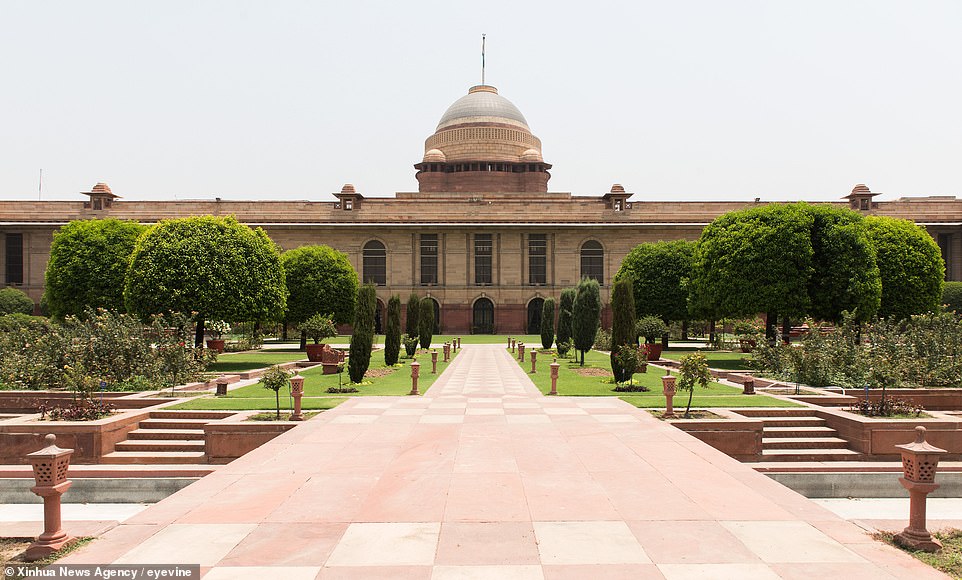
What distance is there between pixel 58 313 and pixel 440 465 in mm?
34898

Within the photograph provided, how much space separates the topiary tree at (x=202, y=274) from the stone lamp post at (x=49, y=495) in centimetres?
1838

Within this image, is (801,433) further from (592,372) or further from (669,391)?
(592,372)

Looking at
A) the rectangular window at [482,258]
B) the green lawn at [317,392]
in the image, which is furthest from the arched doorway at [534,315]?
the green lawn at [317,392]

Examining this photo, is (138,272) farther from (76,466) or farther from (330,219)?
(330,219)

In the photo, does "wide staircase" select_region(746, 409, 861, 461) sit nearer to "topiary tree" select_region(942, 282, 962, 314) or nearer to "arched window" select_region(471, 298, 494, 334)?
"arched window" select_region(471, 298, 494, 334)

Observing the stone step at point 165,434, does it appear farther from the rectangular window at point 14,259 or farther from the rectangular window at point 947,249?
the rectangular window at point 947,249

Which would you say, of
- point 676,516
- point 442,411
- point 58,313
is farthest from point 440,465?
point 58,313

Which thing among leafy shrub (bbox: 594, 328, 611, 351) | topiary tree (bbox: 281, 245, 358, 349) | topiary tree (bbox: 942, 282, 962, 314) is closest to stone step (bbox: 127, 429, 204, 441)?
topiary tree (bbox: 281, 245, 358, 349)

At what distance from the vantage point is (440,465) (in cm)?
850

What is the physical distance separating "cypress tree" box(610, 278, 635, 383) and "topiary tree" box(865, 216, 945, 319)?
18038 millimetres

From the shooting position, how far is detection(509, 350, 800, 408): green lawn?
13773 mm

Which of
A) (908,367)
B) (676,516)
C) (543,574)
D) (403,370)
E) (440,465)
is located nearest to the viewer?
(543,574)

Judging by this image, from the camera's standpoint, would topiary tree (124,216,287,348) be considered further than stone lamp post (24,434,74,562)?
Yes

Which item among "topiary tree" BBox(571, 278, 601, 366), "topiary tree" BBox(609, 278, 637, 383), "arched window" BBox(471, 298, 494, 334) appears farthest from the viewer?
"arched window" BBox(471, 298, 494, 334)
